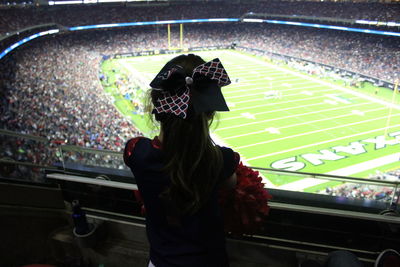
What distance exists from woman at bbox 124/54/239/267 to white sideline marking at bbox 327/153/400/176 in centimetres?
641

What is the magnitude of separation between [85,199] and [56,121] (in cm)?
686

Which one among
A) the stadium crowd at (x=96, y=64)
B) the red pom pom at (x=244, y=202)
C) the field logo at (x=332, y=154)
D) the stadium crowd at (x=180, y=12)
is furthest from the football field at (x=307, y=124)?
the red pom pom at (x=244, y=202)

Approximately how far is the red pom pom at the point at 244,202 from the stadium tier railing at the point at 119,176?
0.12 meters

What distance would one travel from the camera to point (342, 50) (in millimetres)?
18797

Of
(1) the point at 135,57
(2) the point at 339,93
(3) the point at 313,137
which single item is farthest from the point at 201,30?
(3) the point at 313,137

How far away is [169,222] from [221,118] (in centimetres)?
36

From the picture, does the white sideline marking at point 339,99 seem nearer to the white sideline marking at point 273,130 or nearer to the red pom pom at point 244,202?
the white sideline marking at point 273,130

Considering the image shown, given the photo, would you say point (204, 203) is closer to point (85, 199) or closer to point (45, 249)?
point (85, 199)

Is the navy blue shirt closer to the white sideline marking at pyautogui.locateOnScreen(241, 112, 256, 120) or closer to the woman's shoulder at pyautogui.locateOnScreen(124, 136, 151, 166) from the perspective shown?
the woman's shoulder at pyautogui.locateOnScreen(124, 136, 151, 166)

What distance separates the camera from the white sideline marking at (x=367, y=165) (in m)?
A: 6.81

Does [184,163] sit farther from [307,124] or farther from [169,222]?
[307,124]

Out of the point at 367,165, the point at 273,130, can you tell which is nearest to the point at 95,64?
the point at 273,130

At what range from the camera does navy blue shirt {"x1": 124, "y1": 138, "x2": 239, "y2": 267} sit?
74cm

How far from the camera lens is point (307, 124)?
9.56 metres
